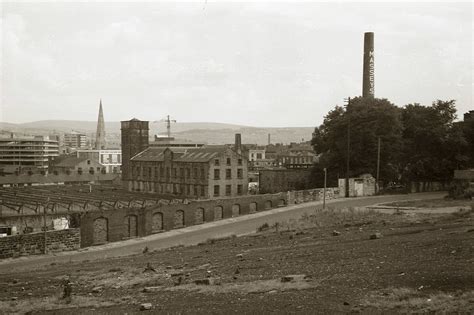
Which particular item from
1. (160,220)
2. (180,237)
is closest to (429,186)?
(160,220)

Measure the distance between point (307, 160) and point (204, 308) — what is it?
95.3 metres

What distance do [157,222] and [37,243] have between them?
1276cm

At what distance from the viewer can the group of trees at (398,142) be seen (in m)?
56.8

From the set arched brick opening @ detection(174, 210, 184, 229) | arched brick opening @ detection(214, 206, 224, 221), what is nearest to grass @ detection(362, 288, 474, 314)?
arched brick opening @ detection(174, 210, 184, 229)

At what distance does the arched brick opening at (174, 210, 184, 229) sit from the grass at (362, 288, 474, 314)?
32872 mm

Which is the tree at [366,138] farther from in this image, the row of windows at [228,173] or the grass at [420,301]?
the grass at [420,301]

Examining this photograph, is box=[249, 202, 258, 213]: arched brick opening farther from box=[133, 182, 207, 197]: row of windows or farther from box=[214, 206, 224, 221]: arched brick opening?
box=[133, 182, 207, 197]: row of windows

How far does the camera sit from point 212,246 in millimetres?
28750

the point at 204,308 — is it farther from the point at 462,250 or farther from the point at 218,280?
the point at 462,250

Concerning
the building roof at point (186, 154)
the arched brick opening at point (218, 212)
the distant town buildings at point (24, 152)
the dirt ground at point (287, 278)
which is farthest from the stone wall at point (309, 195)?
the distant town buildings at point (24, 152)

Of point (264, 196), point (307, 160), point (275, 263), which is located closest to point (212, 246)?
point (275, 263)

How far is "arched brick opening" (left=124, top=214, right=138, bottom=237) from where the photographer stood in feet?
135

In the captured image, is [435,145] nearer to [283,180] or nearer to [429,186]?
[429,186]

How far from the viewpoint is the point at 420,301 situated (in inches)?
478
